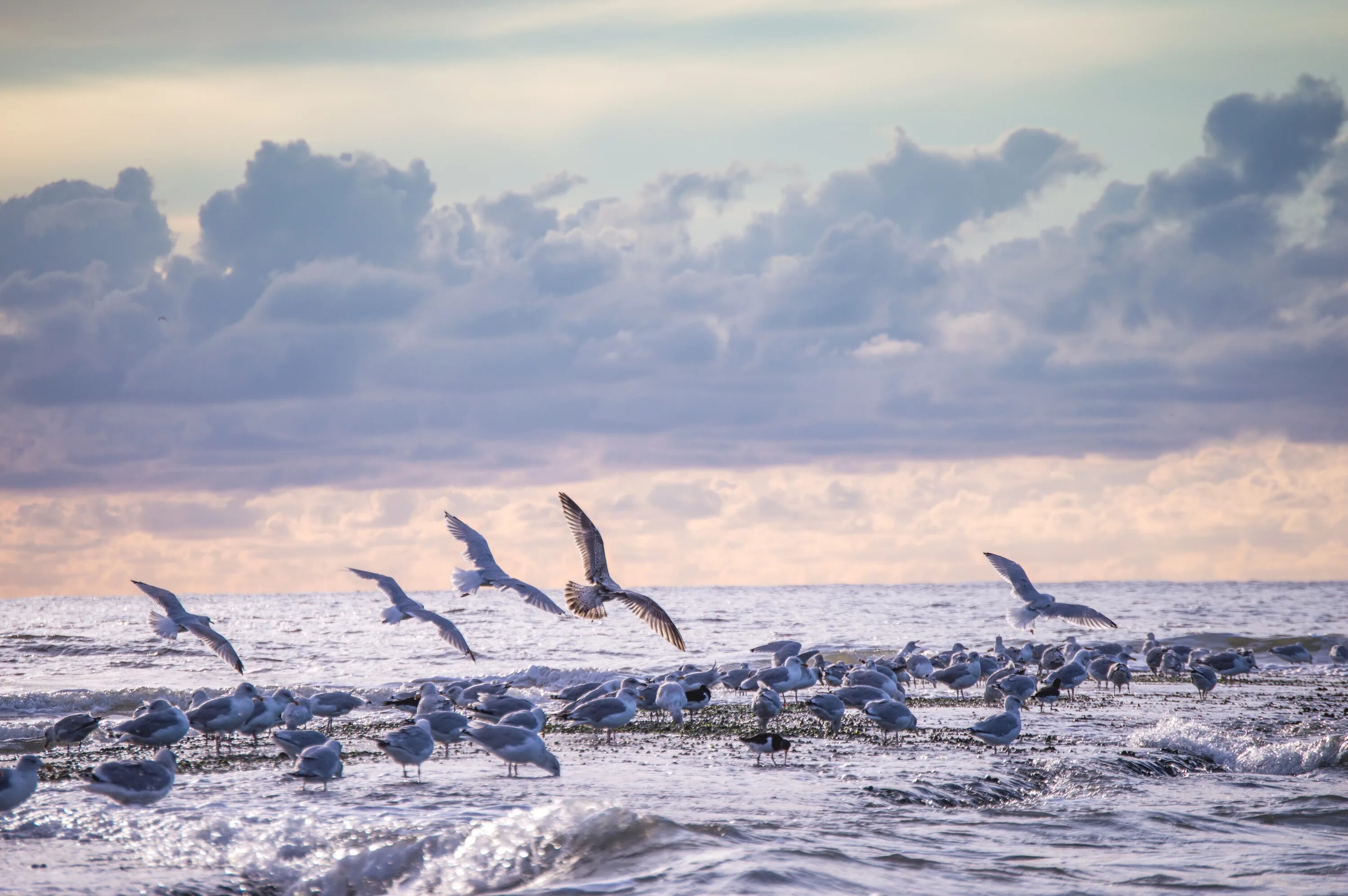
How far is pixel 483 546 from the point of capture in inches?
907

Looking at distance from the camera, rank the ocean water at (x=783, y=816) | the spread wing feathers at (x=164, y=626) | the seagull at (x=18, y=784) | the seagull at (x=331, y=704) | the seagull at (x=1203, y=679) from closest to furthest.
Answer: the ocean water at (x=783, y=816) < the seagull at (x=18, y=784) < the seagull at (x=331, y=704) < the spread wing feathers at (x=164, y=626) < the seagull at (x=1203, y=679)

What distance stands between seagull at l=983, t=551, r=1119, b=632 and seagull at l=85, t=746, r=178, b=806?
585 inches

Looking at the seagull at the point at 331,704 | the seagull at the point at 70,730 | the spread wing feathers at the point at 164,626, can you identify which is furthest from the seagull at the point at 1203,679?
the seagull at the point at 70,730

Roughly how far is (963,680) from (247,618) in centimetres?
6035

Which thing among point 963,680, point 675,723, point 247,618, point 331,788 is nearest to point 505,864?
point 331,788

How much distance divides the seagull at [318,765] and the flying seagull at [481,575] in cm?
627

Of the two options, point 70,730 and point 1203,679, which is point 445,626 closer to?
point 70,730

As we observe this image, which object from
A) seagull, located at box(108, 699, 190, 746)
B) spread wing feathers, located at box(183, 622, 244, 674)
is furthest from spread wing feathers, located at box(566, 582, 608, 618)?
spread wing feathers, located at box(183, 622, 244, 674)

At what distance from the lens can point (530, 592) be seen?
21.7 meters

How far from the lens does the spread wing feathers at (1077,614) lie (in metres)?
23.6

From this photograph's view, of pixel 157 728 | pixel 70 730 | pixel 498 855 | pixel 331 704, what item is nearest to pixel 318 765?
pixel 498 855

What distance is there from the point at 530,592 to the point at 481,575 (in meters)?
0.92

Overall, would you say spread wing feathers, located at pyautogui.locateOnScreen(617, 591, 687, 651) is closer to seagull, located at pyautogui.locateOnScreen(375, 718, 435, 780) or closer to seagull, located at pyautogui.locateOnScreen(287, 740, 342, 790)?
seagull, located at pyautogui.locateOnScreen(375, 718, 435, 780)

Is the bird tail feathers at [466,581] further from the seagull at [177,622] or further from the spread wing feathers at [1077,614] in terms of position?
the spread wing feathers at [1077,614]
